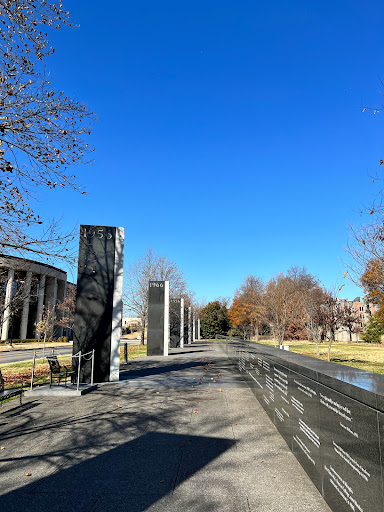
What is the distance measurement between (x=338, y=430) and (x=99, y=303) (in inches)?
354

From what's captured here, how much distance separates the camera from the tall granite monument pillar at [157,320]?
2242 cm

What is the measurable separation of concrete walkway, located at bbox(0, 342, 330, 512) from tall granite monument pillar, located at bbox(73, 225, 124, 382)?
2.22 m

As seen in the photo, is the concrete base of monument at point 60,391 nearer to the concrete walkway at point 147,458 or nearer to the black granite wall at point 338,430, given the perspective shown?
the concrete walkway at point 147,458

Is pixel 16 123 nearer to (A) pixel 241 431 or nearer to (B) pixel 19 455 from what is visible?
(B) pixel 19 455

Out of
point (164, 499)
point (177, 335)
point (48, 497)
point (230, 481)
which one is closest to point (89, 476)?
point (48, 497)

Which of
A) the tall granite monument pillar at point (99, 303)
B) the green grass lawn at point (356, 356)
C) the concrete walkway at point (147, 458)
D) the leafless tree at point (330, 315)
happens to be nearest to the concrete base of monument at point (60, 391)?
the concrete walkway at point (147, 458)

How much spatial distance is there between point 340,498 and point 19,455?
4464 millimetres

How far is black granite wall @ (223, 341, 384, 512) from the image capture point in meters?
2.52

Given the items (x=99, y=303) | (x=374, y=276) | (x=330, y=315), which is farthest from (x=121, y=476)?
(x=330, y=315)

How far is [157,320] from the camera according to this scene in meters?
22.6

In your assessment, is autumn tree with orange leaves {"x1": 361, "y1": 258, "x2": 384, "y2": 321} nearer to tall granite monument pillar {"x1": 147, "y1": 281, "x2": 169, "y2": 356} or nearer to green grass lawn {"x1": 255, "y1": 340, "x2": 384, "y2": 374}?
green grass lawn {"x1": 255, "y1": 340, "x2": 384, "y2": 374}

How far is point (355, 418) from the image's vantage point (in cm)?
282

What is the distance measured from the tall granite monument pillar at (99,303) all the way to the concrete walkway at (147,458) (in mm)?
2215

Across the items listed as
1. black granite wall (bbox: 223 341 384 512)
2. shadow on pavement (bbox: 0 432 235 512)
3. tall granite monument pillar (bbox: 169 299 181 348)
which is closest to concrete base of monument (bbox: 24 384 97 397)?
shadow on pavement (bbox: 0 432 235 512)
